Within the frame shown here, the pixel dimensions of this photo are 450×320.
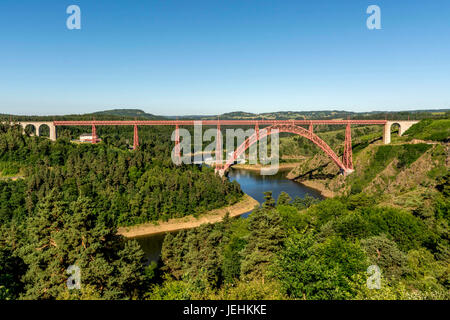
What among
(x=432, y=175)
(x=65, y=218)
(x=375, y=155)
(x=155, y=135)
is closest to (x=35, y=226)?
(x=65, y=218)

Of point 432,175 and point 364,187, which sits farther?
point 364,187

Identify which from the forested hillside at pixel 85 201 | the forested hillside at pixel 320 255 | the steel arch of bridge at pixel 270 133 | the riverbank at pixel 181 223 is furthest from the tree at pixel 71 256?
the steel arch of bridge at pixel 270 133

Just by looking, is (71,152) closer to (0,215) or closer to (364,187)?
Answer: (0,215)

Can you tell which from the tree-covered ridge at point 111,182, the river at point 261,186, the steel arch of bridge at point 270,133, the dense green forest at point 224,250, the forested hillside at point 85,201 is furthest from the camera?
the steel arch of bridge at point 270,133

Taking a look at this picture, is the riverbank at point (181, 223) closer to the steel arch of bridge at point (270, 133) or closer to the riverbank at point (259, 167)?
the steel arch of bridge at point (270, 133)

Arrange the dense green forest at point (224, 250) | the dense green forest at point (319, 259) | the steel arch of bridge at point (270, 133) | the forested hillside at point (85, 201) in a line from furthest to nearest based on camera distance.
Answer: the steel arch of bridge at point (270, 133) < the forested hillside at point (85, 201) < the dense green forest at point (224, 250) < the dense green forest at point (319, 259)
